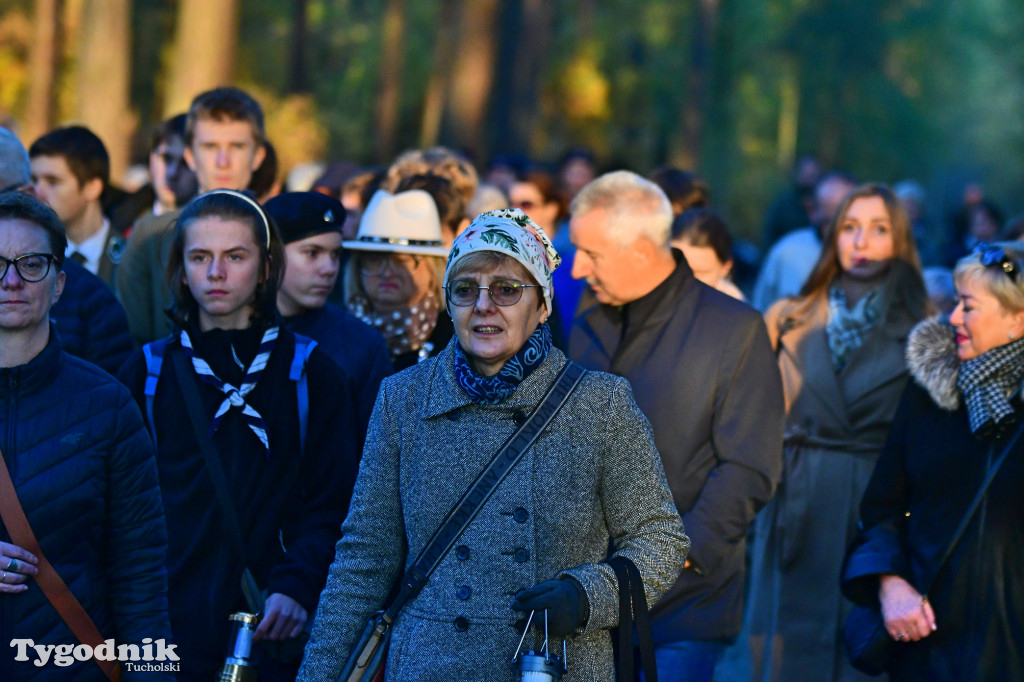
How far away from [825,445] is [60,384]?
3956 millimetres

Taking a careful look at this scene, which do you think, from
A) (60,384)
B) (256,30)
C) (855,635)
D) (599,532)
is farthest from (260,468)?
(256,30)

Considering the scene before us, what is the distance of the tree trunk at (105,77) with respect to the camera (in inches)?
639

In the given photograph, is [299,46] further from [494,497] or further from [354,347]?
A: [494,497]

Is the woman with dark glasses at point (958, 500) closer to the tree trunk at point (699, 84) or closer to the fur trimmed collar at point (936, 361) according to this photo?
the fur trimmed collar at point (936, 361)

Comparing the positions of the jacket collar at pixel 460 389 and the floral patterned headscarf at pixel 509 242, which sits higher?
the floral patterned headscarf at pixel 509 242

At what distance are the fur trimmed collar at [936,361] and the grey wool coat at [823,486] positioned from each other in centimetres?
118

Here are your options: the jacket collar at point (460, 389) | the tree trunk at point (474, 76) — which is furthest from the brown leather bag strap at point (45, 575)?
the tree trunk at point (474, 76)

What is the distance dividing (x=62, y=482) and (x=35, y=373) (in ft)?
1.02

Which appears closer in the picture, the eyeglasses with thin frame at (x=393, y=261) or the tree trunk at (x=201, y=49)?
the eyeglasses with thin frame at (x=393, y=261)

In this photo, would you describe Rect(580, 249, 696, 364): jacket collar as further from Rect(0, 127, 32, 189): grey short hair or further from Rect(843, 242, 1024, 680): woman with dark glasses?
Rect(0, 127, 32, 189): grey short hair

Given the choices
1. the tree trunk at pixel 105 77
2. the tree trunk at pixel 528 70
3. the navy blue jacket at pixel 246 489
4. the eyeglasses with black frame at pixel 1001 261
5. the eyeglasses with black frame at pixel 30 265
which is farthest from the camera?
the tree trunk at pixel 528 70

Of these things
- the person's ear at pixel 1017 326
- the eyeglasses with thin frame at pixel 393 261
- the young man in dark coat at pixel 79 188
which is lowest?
the person's ear at pixel 1017 326

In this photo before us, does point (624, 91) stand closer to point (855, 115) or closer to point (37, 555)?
point (855, 115)

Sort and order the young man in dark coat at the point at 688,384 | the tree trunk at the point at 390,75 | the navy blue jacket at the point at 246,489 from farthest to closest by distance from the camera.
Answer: the tree trunk at the point at 390,75
the young man in dark coat at the point at 688,384
the navy blue jacket at the point at 246,489
